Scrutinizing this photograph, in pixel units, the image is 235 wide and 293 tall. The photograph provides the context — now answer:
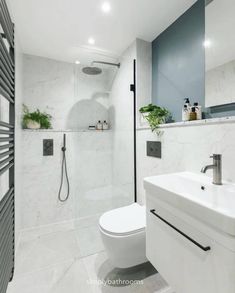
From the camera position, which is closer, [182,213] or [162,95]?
[182,213]

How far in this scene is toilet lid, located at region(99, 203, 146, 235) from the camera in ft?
4.55

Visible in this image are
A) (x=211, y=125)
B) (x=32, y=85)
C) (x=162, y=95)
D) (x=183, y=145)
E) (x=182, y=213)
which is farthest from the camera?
(x=32, y=85)

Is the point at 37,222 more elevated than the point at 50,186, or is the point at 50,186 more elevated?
the point at 50,186

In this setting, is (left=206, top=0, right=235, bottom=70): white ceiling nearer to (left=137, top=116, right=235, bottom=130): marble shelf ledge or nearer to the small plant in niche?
(left=137, top=116, right=235, bottom=130): marble shelf ledge

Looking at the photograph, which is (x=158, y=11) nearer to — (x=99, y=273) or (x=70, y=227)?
(x=99, y=273)

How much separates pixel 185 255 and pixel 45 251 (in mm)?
1658

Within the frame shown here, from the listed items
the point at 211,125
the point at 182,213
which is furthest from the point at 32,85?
the point at 182,213

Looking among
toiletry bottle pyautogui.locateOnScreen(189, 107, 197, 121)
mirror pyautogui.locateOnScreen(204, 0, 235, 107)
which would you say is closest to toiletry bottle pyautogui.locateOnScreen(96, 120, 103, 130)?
toiletry bottle pyautogui.locateOnScreen(189, 107, 197, 121)

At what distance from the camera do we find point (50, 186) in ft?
8.02

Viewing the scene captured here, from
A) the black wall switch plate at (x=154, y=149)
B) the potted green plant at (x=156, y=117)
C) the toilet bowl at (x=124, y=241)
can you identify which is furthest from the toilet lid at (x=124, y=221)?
the potted green plant at (x=156, y=117)

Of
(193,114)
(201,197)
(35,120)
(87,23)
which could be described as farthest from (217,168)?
(35,120)

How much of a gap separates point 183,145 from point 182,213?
2.48 feet

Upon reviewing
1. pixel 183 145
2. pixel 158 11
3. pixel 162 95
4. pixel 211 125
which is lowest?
pixel 183 145

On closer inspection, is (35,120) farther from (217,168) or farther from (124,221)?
(217,168)
